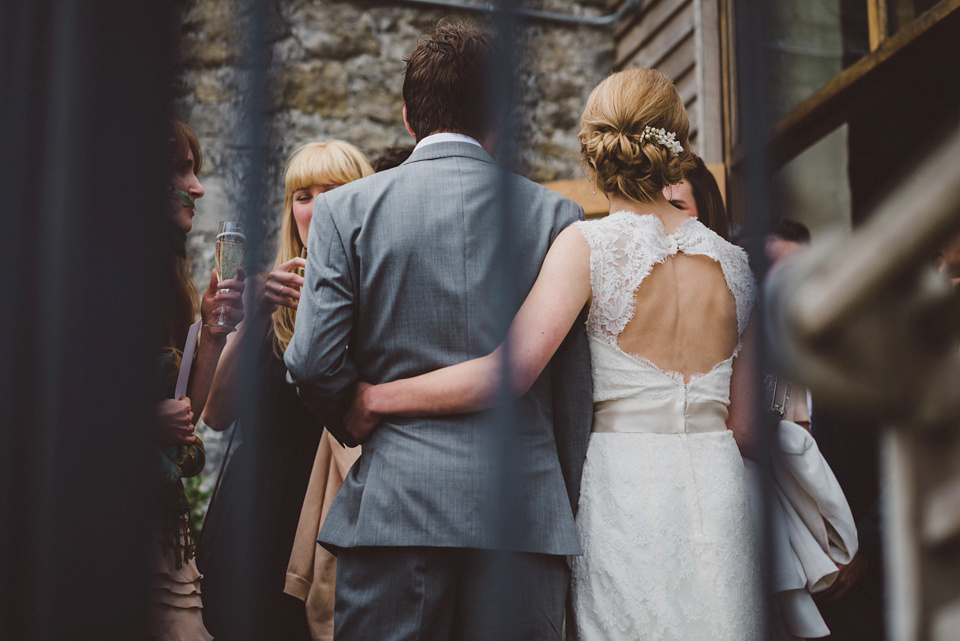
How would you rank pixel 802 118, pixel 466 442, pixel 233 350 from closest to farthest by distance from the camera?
pixel 466 442
pixel 233 350
pixel 802 118

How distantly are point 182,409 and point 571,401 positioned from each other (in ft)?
2.84

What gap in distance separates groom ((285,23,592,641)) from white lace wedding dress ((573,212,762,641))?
0.15 metres

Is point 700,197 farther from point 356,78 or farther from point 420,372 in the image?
point 356,78

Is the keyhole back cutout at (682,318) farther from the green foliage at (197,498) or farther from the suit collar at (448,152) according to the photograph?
the green foliage at (197,498)

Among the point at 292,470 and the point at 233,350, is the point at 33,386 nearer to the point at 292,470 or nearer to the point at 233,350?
the point at 233,350

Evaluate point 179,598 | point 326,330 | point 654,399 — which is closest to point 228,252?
point 326,330

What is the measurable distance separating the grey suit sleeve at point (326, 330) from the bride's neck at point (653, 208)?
657 millimetres

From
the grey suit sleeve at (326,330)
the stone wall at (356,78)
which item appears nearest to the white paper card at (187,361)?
the grey suit sleeve at (326,330)

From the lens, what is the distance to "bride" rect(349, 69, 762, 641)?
1.93 meters

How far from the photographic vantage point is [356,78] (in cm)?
609

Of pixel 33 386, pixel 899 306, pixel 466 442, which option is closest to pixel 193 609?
pixel 466 442

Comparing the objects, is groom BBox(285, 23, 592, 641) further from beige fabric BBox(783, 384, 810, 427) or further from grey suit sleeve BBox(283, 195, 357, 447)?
beige fabric BBox(783, 384, 810, 427)

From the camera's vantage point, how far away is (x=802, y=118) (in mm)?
4297

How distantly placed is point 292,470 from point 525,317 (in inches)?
40.1
